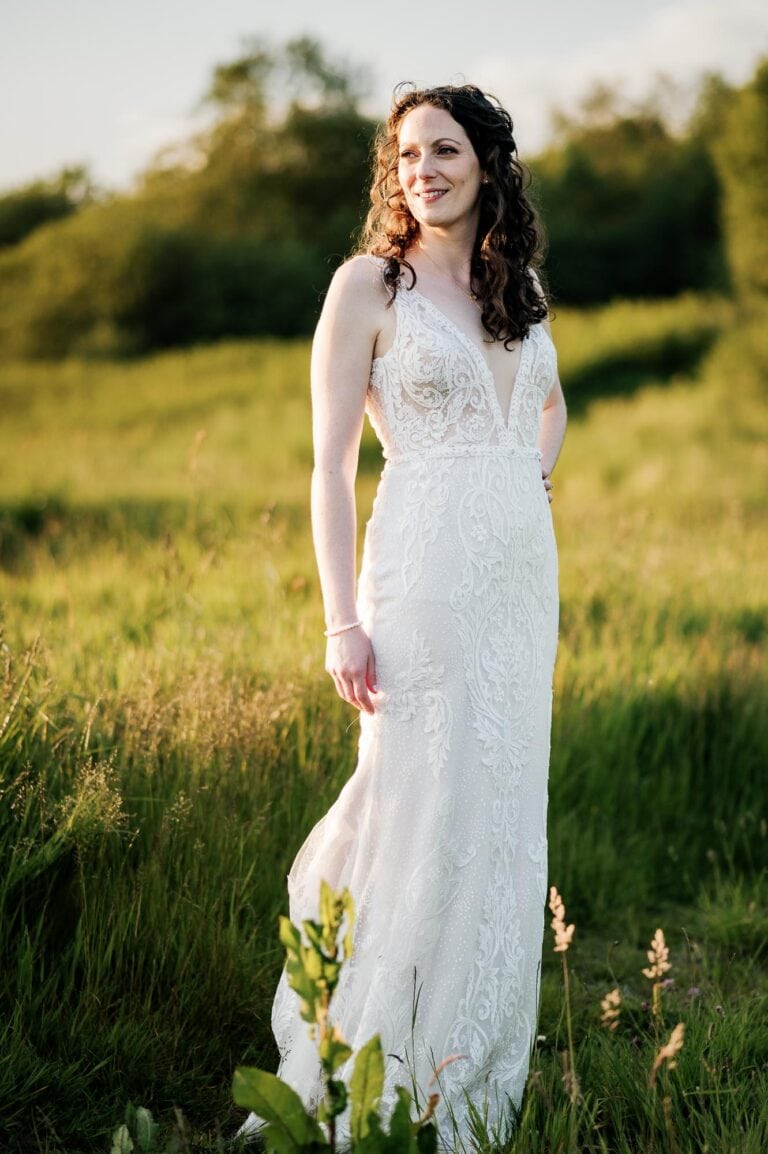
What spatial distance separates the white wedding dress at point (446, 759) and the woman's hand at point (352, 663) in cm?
4

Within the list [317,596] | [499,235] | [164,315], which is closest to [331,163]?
[164,315]

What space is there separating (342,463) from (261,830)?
1.27 meters

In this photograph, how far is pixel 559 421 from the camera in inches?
125

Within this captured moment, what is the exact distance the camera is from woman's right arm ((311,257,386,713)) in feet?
8.01

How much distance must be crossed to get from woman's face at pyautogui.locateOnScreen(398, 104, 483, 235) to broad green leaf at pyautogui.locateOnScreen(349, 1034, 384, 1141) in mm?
1815

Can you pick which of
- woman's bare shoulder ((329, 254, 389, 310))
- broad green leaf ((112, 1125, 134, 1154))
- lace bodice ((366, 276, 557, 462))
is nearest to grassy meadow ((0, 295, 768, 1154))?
broad green leaf ((112, 1125, 134, 1154))

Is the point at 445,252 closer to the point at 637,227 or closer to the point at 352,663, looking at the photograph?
the point at 352,663

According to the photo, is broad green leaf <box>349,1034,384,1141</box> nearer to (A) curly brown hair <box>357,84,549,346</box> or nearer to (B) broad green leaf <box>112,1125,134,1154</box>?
(B) broad green leaf <box>112,1125,134,1154</box>

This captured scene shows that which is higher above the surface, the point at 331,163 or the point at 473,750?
the point at 331,163

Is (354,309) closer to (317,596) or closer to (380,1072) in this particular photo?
(380,1072)

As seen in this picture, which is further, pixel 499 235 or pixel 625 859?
pixel 625 859

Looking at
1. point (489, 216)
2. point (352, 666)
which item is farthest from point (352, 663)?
point (489, 216)

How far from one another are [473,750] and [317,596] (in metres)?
3.08

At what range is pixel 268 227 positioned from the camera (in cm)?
3472
